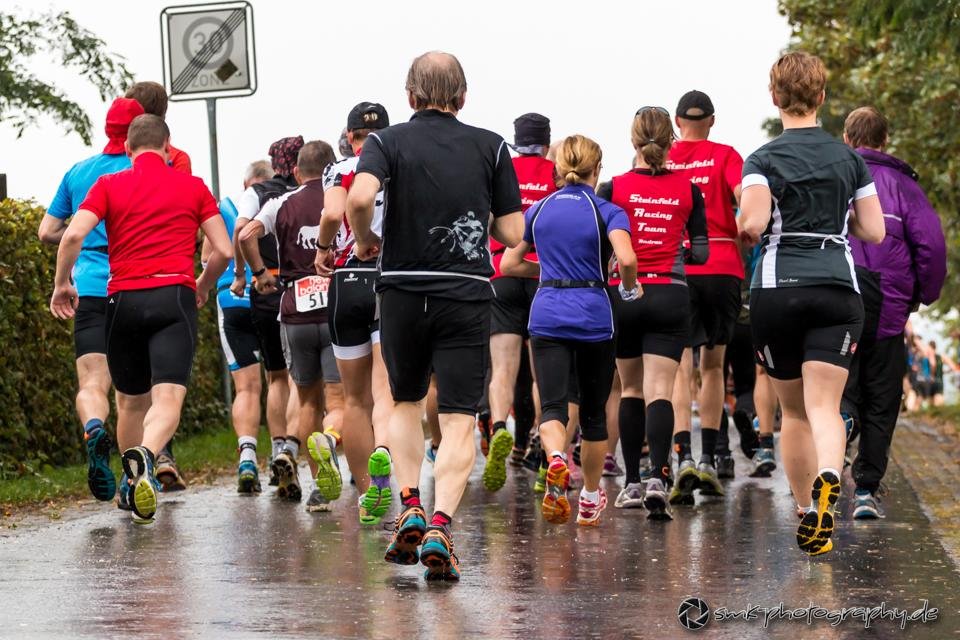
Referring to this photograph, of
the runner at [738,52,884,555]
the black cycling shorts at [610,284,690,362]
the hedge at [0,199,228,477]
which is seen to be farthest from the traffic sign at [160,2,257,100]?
the runner at [738,52,884,555]

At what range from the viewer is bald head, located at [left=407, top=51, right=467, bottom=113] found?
7.89 m

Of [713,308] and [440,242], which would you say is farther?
[713,308]

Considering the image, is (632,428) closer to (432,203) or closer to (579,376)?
(579,376)

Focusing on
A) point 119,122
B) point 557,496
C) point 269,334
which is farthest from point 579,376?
point 119,122

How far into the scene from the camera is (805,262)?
8.38m

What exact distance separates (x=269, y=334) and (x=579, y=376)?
9.52 feet

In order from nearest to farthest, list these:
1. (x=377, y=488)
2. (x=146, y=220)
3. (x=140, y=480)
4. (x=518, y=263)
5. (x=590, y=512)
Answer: (x=377, y=488) < (x=140, y=480) < (x=146, y=220) < (x=590, y=512) < (x=518, y=263)

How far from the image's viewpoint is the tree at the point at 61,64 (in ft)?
71.2

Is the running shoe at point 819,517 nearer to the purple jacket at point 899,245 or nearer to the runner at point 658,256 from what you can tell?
the runner at point 658,256

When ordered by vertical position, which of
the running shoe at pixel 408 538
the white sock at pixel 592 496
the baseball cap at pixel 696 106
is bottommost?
the white sock at pixel 592 496

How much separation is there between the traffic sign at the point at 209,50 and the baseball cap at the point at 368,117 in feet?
19.4

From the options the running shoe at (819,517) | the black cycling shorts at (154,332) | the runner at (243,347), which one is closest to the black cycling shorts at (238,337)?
the runner at (243,347)

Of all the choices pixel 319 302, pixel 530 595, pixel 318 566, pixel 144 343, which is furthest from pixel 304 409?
pixel 530 595

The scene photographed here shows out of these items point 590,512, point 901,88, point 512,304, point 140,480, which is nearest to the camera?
point 140,480
